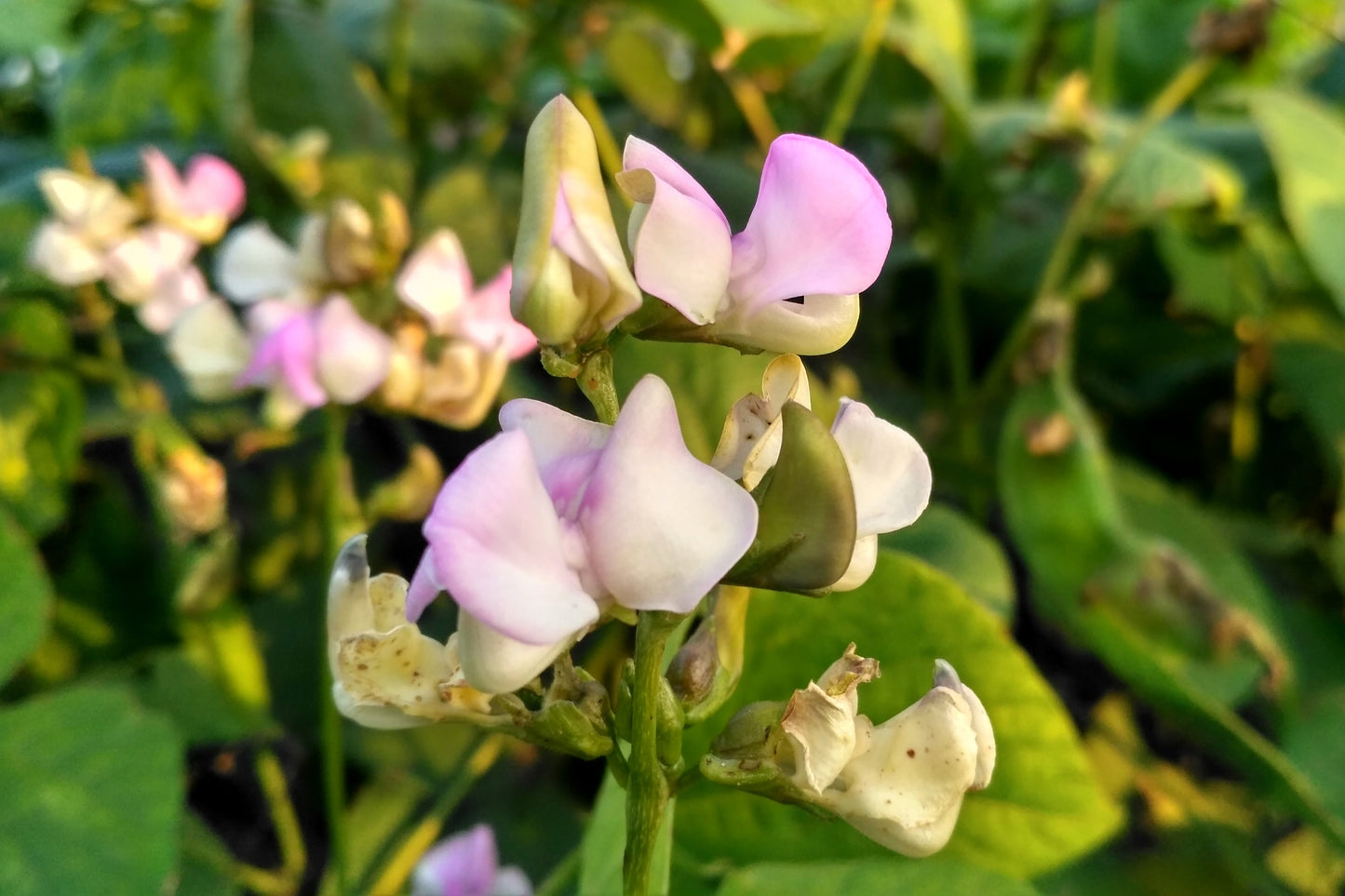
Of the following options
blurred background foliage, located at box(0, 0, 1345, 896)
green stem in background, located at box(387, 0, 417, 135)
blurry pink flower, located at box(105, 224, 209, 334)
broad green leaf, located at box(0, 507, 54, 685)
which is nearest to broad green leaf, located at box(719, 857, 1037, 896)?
blurred background foliage, located at box(0, 0, 1345, 896)

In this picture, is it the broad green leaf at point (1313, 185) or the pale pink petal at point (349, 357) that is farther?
the broad green leaf at point (1313, 185)

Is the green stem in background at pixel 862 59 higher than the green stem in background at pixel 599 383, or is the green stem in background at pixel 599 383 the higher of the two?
the green stem in background at pixel 599 383

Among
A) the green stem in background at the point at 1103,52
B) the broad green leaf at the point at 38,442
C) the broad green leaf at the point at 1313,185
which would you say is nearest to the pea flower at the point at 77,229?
the broad green leaf at the point at 38,442

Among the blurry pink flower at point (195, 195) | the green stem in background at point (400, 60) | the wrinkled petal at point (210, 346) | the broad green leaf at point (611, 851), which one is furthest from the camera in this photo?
the green stem in background at point (400, 60)

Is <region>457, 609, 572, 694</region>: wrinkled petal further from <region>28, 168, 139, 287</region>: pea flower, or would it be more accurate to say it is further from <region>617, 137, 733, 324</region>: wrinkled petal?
<region>28, 168, 139, 287</region>: pea flower

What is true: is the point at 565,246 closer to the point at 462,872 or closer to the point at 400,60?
the point at 462,872

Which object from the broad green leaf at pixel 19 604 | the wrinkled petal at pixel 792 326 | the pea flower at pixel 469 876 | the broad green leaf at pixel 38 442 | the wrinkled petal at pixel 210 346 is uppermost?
the wrinkled petal at pixel 792 326

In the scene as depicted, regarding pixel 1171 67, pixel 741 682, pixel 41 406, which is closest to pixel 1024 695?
pixel 741 682

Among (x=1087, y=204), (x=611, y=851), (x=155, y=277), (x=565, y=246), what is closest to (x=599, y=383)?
(x=565, y=246)

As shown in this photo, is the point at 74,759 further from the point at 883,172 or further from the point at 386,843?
the point at 883,172

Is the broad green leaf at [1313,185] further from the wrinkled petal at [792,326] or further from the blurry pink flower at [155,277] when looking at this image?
the blurry pink flower at [155,277]
